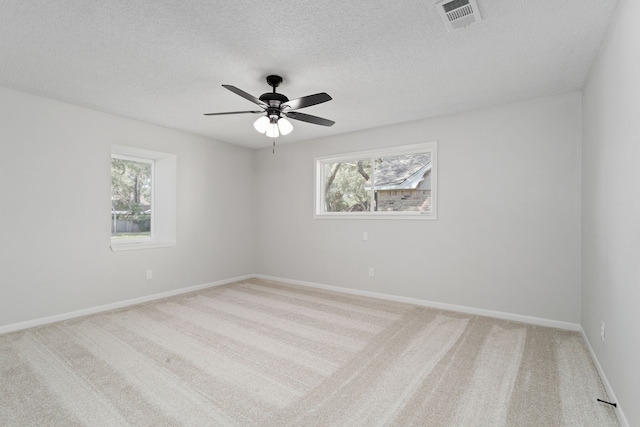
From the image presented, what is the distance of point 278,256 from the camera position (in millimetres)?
5551

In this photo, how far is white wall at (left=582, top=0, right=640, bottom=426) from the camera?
160 centimetres

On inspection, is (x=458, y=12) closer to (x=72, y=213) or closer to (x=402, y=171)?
(x=402, y=171)

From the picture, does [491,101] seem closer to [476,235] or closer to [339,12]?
[476,235]

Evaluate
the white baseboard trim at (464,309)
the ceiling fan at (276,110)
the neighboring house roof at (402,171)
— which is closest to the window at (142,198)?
the ceiling fan at (276,110)

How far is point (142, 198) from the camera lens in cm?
461

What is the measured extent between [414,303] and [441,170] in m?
1.77

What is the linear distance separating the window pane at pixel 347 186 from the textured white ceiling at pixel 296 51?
135 cm

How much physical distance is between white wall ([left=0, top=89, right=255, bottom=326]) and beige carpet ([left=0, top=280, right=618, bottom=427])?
1.38 feet

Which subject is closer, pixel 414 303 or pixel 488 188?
pixel 488 188

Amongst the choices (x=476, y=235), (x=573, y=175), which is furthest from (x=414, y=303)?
(x=573, y=175)

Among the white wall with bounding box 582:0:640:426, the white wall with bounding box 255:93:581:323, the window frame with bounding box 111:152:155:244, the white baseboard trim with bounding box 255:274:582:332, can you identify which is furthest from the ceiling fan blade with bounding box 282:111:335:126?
the window frame with bounding box 111:152:155:244

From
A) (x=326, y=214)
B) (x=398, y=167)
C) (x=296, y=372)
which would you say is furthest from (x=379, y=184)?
(x=296, y=372)

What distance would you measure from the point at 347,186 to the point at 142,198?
309cm

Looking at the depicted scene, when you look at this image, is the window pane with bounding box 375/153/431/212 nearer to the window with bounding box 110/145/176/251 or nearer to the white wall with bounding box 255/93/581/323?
the white wall with bounding box 255/93/581/323
